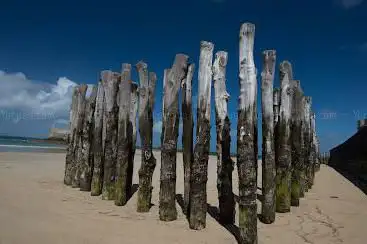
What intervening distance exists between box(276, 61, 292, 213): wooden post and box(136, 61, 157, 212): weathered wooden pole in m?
2.60

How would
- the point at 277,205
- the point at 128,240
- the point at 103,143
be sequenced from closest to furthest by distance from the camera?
1. the point at 128,240
2. the point at 277,205
3. the point at 103,143

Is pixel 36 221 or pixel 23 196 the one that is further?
pixel 23 196

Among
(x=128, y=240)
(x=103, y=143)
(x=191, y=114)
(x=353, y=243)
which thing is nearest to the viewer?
(x=128, y=240)

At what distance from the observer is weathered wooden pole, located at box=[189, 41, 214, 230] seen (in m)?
5.41

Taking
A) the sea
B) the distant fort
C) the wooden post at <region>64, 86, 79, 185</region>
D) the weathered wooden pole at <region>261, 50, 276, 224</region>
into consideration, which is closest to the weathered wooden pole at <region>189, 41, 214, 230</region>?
the weathered wooden pole at <region>261, 50, 276, 224</region>

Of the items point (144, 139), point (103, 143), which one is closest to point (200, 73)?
point (144, 139)

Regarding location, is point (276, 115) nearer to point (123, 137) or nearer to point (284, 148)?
point (284, 148)

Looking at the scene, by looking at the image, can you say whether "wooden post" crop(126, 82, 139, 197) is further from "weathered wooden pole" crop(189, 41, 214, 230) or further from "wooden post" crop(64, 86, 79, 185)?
"wooden post" crop(64, 86, 79, 185)

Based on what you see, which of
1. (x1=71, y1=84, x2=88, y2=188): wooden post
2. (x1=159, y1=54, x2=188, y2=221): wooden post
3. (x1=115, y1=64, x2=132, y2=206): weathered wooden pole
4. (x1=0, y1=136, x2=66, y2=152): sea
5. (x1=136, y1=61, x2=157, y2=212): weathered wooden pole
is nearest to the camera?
(x1=159, y1=54, x2=188, y2=221): wooden post

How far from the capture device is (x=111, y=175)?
24.3ft

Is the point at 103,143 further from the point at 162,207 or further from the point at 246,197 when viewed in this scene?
the point at 246,197

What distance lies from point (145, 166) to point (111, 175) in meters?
1.37

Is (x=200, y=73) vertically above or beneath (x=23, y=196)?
above

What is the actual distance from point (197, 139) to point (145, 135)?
4.45ft
